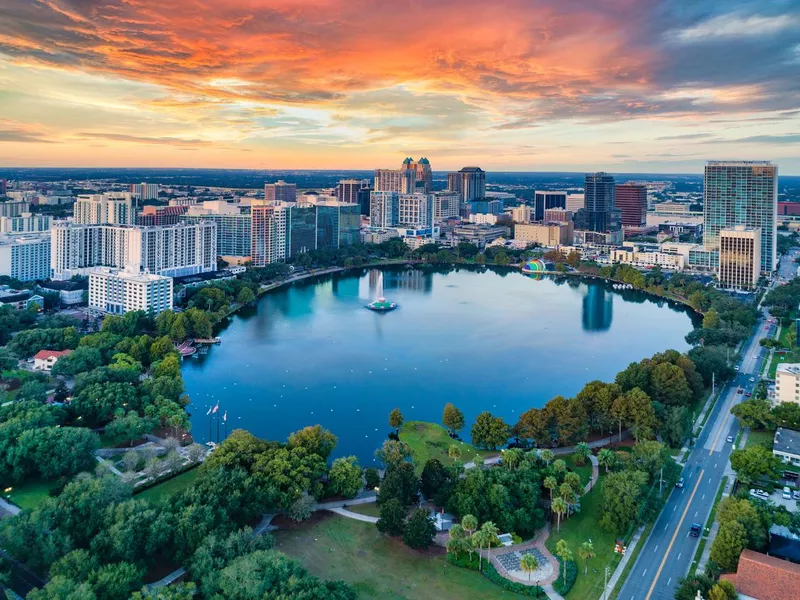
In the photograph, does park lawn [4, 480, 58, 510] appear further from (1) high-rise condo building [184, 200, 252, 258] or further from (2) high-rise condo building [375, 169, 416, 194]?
(2) high-rise condo building [375, 169, 416, 194]

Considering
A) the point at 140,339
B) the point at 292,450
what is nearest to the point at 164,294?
the point at 140,339

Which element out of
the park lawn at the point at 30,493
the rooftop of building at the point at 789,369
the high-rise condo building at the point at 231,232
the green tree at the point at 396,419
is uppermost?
the high-rise condo building at the point at 231,232

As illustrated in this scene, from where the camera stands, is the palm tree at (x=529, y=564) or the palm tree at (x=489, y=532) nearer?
the palm tree at (x=529, y=564)

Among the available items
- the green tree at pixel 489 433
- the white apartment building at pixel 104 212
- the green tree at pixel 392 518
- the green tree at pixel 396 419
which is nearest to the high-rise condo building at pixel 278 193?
the white apartment building at pixel 104 212

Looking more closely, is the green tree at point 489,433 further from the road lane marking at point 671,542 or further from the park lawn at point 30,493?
the park lawn at point 30,493

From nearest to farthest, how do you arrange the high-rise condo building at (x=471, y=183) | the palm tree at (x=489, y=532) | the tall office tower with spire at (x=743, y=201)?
the palm tree at (x=489, y=532), the tall office tower with spire at (x=743, y=201), the high-rise condo building at (x=471, y=183)

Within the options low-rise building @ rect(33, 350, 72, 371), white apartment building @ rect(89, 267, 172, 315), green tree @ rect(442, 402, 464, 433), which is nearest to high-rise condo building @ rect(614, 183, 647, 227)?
white apartment building @ rect(89, 267, 172, 315)
